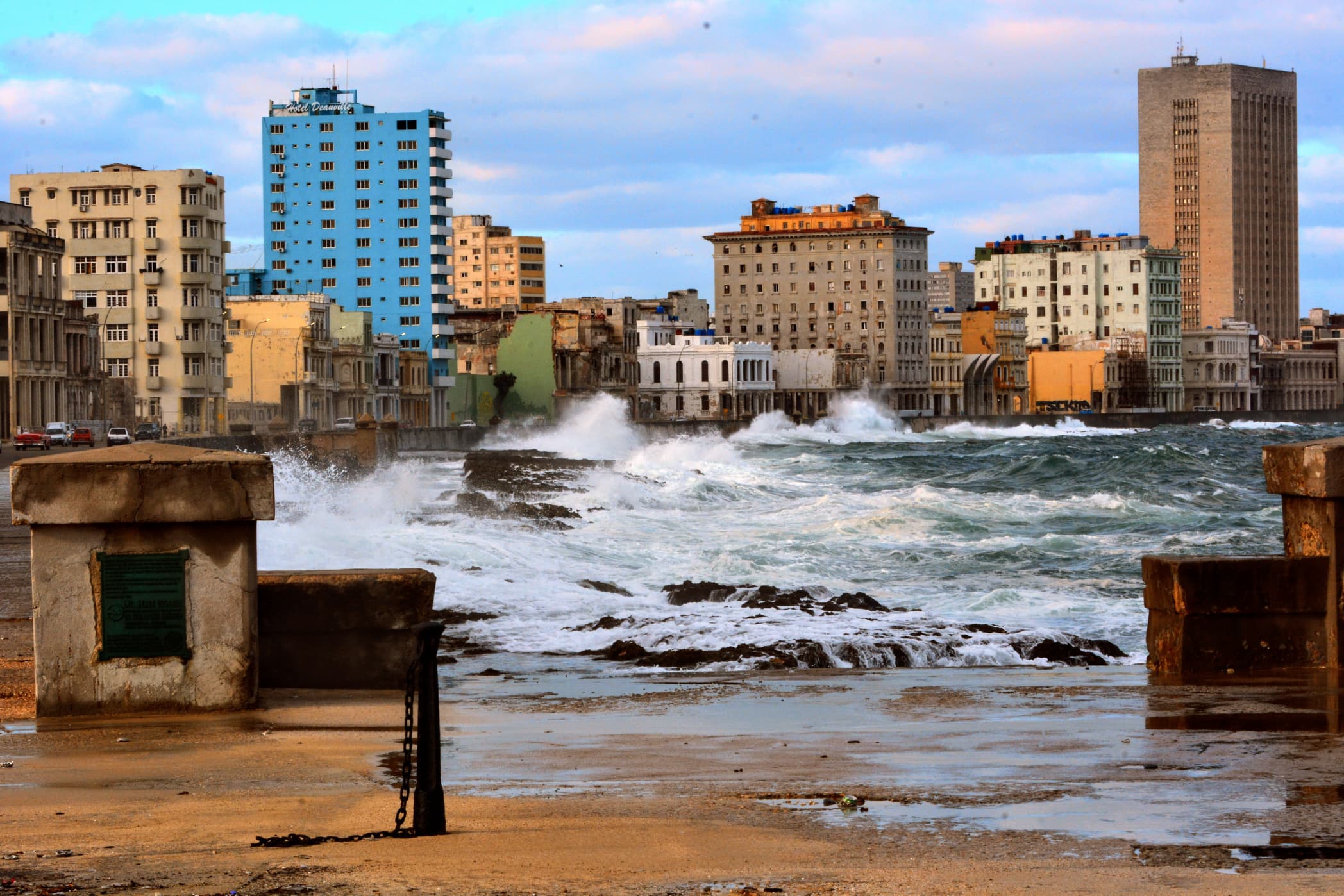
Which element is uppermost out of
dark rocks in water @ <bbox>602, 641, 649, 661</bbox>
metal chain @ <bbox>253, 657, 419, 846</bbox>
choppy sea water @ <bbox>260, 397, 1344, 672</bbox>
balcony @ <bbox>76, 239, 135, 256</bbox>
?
balcony @ <bbox>76, 239, 135, 256</bbox>

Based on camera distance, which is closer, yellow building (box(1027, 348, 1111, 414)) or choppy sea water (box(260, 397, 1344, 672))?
choppy sea water (box(260, 397, 1344, 672))

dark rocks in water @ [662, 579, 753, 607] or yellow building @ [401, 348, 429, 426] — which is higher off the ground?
yellow building @ [401, 348, 429, 426]

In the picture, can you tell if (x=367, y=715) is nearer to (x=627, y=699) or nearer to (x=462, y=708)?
(x=462, y=708)

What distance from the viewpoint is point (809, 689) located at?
11367 mm

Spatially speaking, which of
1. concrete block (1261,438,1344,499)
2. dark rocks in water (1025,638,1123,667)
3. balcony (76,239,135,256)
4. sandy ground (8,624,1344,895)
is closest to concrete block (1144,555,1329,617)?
concrete block (1261,438,1344,499)

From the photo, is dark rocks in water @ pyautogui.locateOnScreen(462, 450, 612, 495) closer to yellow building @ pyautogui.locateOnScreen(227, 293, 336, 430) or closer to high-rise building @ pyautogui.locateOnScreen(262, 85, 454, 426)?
yellow building @ pyautogui.locateOnScreen(227, 293, 336, 430)

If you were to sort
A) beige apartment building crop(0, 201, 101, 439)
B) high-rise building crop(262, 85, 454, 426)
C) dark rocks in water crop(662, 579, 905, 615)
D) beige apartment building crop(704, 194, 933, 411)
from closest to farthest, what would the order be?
dark rocks in water crop(662, 579, 905, 615) → beige apartment building crop(0, 201, 101, 439) → high-rise building crop(262, 85, 454, 426) → beige apartment building crop(704, 194, 933, 411)

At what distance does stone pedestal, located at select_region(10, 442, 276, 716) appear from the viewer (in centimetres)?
891

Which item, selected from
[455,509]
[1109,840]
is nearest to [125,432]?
[455,509]

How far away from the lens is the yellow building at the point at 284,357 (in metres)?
105

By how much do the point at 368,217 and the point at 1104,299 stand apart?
90.3 meters

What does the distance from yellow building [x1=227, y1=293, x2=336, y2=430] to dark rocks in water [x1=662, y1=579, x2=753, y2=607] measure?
83661 millimetres

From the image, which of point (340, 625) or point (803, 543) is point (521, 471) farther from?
point (340, 625)

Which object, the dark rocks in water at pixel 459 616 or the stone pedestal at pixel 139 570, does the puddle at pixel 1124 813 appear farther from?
the dark rocks in water at pixel 459 616
